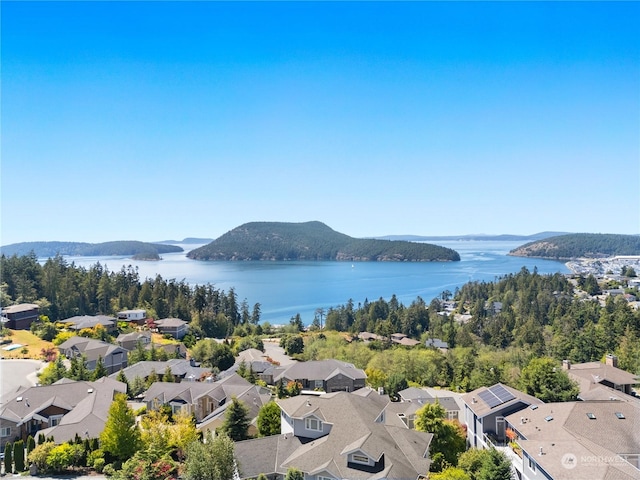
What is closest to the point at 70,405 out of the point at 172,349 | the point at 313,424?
the point at 313,424

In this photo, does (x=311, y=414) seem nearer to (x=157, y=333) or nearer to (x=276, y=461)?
(x=276, y=461)

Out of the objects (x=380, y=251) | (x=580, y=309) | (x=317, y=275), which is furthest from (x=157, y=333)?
(x=380, y=251)

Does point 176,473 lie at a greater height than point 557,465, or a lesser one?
lesser

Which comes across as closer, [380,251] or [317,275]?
[317,275]

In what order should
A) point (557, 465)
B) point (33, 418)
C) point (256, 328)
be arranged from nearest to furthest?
point (557, 465), point (33, 418), point (256, 328)

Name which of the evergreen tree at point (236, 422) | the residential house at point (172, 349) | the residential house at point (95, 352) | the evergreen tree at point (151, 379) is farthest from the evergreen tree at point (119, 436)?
the residential house at point (172, 349)

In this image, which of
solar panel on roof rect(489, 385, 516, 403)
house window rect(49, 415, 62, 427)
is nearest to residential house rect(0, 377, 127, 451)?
house window rect(49, 415, 62, 427)

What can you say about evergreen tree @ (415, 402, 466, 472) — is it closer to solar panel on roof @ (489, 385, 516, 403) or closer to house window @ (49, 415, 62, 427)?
solar panel on roof @ (489, 385, 516, 403)
